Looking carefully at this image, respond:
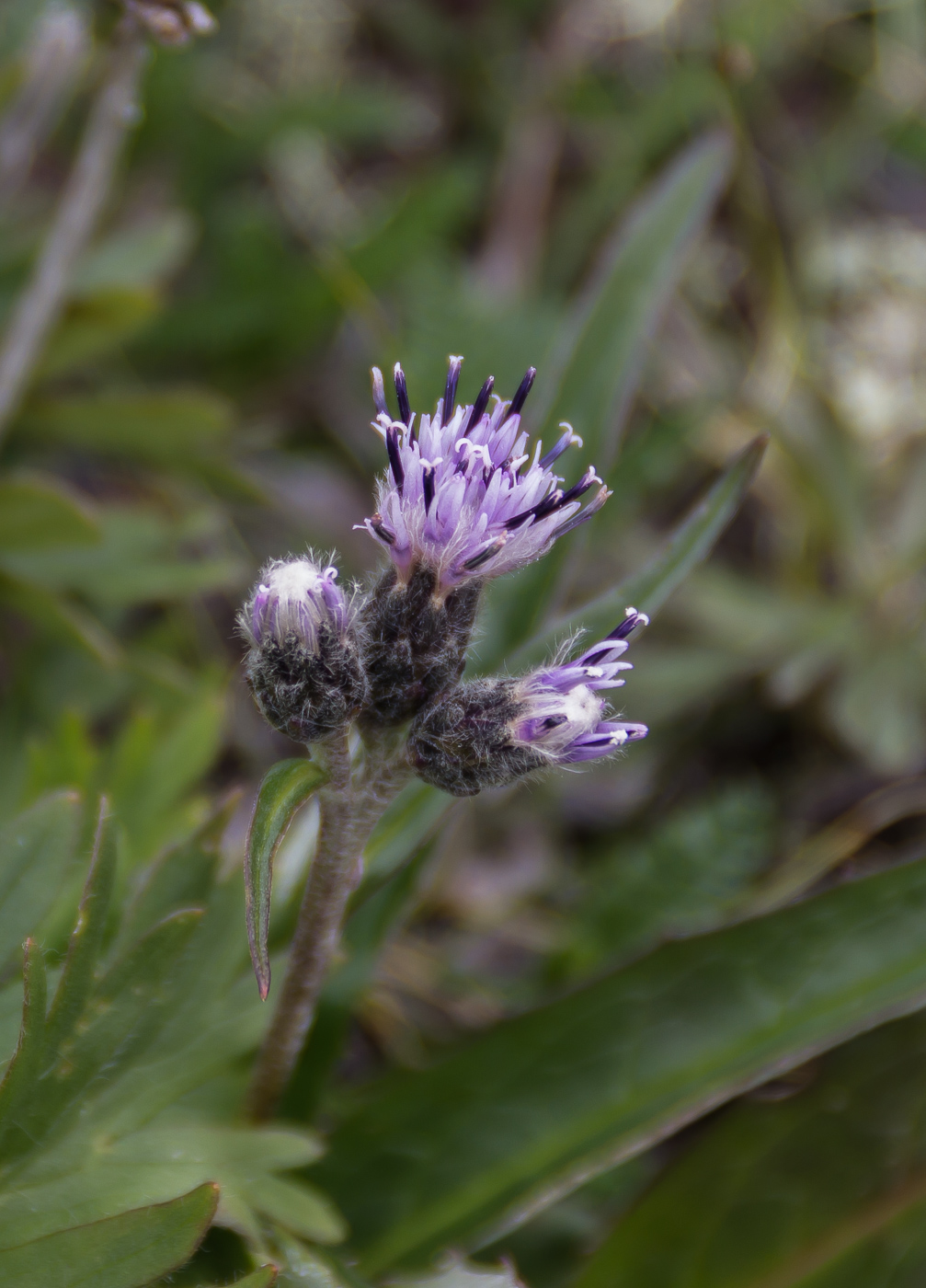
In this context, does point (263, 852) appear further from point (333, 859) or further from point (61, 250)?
point (61, 250)

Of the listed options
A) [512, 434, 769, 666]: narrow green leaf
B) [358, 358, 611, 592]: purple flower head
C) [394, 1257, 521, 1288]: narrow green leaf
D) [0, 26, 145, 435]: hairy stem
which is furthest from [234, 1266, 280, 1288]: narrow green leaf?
[0, 26, 145, 435]: hairy stem

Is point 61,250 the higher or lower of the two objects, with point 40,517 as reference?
higher

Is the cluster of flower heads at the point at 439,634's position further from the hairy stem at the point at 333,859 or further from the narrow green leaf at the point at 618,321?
the narrow green leaf at the point at 618,321

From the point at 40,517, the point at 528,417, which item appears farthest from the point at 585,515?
the point at 40,517

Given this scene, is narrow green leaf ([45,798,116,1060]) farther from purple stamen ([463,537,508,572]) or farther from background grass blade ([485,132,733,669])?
background grass blade ([485,132,733,669])

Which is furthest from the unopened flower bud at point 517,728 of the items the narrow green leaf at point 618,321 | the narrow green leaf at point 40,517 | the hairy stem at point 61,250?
the hairy stem at point 61,250
